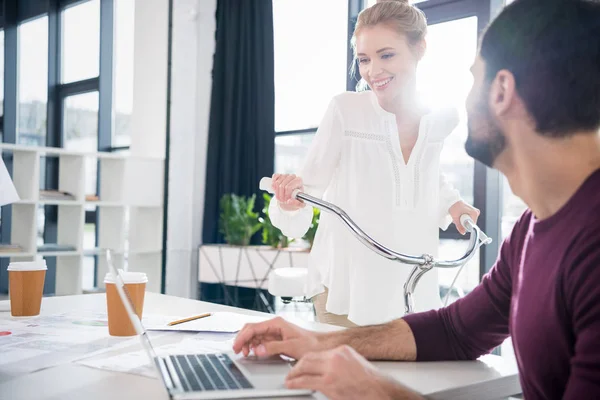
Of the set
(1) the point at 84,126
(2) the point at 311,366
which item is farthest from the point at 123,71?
(2) the point at 311,366

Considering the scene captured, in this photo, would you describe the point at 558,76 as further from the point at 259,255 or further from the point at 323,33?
the point at 323,33

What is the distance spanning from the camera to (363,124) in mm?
1789

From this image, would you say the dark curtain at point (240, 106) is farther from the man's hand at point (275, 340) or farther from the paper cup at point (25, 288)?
the man's hand at point (275, 340)

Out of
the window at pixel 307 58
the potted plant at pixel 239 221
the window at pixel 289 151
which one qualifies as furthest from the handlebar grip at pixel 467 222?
the window at pixel 289 151

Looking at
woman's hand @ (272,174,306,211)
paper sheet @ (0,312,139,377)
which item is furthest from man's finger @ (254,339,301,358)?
woman's hand @ (272,174,306,211)

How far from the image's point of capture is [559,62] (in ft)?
2.89

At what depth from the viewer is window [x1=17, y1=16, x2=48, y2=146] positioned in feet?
21.4

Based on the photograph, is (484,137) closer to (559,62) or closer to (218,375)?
(559,62)

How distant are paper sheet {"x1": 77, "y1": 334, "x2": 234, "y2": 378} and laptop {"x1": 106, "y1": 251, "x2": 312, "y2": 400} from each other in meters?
0.04

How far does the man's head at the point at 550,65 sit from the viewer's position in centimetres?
88

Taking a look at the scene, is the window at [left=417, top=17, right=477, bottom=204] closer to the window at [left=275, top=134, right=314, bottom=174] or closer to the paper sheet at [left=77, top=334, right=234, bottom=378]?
the window at [left=275, top=134, right=314, bottom=174]

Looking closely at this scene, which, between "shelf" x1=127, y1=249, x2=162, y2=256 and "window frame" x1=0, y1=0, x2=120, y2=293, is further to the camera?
"window frame" x1=0, y1=0, x2=120, y2=293

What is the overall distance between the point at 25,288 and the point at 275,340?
0.71m

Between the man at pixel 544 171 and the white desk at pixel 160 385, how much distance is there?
0.09 m
